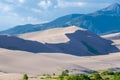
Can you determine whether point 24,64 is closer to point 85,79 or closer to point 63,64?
point 63,64

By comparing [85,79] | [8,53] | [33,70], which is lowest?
[85,79]

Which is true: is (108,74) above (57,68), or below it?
below

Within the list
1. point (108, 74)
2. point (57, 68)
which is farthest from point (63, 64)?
point (108, 74)

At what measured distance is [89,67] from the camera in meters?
167

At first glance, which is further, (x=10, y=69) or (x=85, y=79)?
(x=10, y=69)

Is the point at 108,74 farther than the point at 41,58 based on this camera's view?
No

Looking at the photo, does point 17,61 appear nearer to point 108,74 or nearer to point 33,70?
point 33,70

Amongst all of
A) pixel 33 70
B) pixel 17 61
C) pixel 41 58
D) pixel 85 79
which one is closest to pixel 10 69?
pixel 33 70

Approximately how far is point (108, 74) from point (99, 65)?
355 feet

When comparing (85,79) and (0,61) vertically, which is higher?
(0,61)

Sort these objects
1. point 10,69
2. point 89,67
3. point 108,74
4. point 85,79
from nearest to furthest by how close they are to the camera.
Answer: point 85,79 → point 108,74 → point 10,69 → point 89,67

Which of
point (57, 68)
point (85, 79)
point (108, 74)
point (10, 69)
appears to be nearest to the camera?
point (85, 79)

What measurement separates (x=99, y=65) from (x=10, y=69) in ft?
162

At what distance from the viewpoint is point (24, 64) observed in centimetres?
15138
